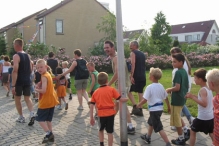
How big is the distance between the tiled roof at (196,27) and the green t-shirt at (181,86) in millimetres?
65881

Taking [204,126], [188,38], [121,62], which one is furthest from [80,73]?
[188,38]

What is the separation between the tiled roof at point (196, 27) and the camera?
67400mm

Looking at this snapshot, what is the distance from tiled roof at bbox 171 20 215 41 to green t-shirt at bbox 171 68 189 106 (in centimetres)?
6588

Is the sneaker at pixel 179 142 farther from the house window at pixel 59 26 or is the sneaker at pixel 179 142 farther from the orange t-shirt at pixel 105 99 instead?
the house window at pixel 59 26

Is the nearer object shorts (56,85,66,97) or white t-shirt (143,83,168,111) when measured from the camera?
white t-shirt (143,83,168,111)

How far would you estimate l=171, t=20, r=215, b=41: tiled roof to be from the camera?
221 feet

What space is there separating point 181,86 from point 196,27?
69.7 m

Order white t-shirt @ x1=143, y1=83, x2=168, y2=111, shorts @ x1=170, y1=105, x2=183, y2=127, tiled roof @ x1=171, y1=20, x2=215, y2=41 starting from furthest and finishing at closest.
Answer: tiled roof @ x1=171, y1=20, x2=215, y2=41 < shorts @ x1=170, y1=105, x2=183, y2=127 < white t-shirt @ x1=143, y1=83, x2=168, y2=111

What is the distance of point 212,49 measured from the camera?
94.8 ft

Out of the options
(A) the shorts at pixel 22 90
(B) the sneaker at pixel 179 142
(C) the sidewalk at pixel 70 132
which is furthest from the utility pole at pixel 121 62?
(A) the shorts at pixel 22 90

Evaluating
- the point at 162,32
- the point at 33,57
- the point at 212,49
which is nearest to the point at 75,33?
the point at 33,57

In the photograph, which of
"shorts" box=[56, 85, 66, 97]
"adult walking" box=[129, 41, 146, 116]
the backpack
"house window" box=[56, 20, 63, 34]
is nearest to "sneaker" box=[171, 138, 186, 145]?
"adult walking" box=[129, 41, 146, 116]

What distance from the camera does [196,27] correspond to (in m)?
70.0

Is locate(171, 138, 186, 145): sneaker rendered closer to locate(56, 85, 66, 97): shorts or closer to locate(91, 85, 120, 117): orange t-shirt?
locate(91, 85, 120, 117): orange t-shirt
